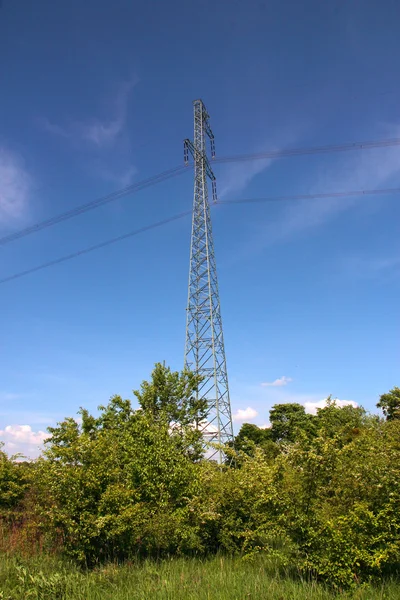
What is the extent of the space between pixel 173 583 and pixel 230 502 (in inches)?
135

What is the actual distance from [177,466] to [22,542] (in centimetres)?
639

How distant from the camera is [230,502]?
11.6 meters

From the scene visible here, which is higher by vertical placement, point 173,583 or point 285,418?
point 285,418

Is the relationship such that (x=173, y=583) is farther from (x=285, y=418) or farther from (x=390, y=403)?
(x=285, y=418)

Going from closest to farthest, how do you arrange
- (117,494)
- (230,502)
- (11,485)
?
1. (117,494)
2. (230,502)
3. (11,485)

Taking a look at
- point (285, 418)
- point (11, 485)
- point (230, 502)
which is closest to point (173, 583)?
point (230, 502)

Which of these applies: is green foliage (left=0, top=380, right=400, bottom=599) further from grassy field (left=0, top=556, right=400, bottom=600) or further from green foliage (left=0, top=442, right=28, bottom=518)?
green foliage (left=0, top=442, right=28, bottom=518)

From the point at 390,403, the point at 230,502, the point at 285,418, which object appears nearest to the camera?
the point at 230,502

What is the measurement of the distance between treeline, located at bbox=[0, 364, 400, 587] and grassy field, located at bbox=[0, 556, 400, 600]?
42 cm

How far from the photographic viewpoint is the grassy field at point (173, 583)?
748cm

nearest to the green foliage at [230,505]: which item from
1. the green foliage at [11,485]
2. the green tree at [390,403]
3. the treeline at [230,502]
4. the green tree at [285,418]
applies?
the treeline at [230,502]

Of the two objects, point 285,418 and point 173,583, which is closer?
point 173,583

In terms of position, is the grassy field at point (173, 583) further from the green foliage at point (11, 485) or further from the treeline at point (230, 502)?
the green foliage at point (11, 485)

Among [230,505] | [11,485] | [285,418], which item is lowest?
[230,505]
